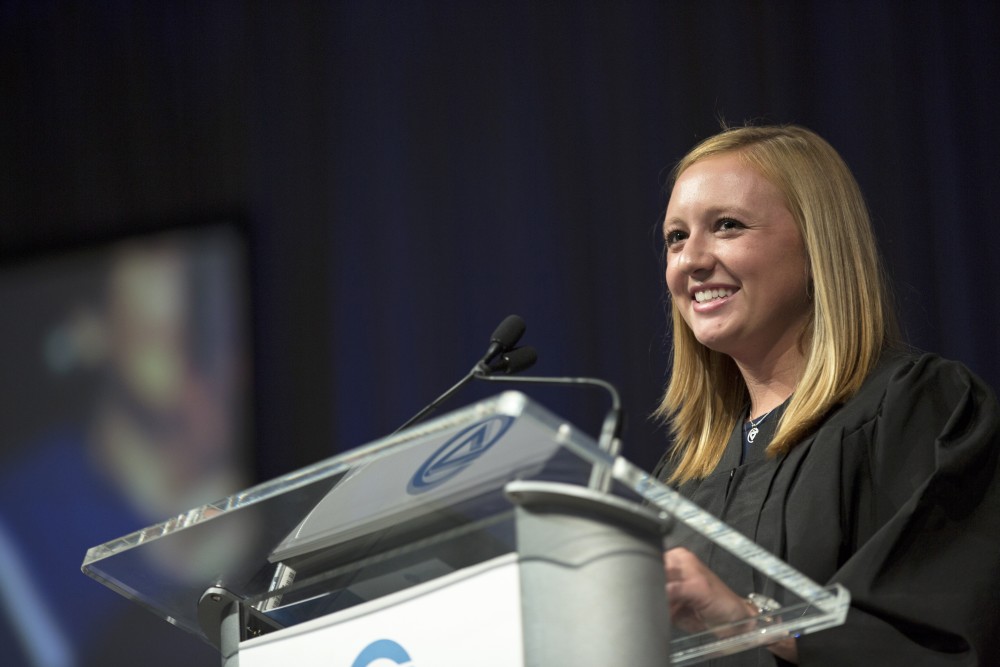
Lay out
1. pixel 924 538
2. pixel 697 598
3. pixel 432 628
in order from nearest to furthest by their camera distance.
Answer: pixel 432 628 < pixel 697 598 < pixel 924 538

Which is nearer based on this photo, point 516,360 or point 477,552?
point 477,552

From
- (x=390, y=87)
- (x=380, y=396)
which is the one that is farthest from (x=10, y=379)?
(x=390, y=87)

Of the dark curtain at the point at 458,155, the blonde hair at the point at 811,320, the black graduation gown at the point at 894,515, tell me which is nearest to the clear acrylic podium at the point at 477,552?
the black graduation gown at the point at 894,515

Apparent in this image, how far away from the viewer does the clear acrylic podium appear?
3.63ft

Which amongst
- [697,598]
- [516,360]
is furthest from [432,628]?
[516,360]

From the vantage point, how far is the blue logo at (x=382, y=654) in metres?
1.17

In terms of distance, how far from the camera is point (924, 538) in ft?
5.40

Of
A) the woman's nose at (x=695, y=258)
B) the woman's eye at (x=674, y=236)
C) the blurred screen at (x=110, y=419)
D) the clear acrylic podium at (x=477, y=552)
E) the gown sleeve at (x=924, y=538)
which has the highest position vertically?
the woman's eye at (x=674, y=236)

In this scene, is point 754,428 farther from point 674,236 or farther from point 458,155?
point 458,155

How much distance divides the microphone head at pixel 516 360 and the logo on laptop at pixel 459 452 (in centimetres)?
64

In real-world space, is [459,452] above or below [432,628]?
above

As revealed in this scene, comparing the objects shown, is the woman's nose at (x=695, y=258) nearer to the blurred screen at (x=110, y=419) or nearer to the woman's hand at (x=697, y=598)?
the woman's hand at (x=697, y=598)

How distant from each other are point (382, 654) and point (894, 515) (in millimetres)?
842

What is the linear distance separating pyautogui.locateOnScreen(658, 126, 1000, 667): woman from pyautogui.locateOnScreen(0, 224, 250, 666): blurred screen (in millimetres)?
2191
